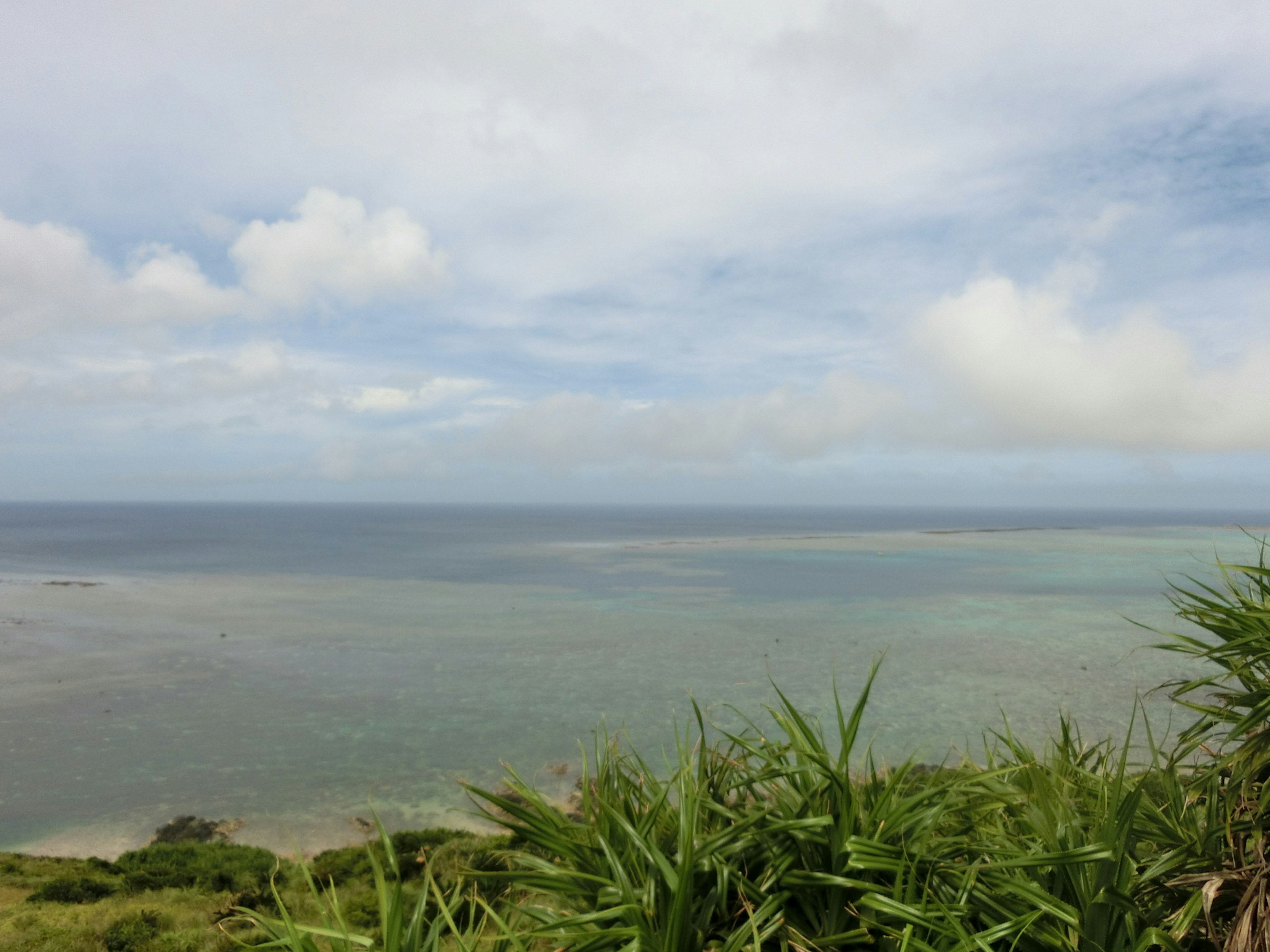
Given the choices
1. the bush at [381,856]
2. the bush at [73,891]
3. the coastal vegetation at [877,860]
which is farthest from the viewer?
the bush at [381,856]

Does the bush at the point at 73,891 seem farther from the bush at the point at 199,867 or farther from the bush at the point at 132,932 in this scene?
the bush at the point at 132,932

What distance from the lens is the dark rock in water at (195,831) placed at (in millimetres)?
14969

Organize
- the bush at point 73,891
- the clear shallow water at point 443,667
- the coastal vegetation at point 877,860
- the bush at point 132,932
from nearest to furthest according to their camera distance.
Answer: the coastal vegetation at point 877,860, the bush at point 132,932, the bush at point 73,891, the clear shallow water at point 443,667

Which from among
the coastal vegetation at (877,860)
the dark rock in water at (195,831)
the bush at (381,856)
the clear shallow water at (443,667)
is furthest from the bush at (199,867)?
the coastal vegetation at (877,860)

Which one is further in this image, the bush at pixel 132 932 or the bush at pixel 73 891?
the bush at pixel 73 891

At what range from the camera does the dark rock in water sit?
14969 mm

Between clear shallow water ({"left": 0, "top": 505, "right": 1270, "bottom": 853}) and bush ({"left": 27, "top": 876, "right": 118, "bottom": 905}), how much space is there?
328 centimetres

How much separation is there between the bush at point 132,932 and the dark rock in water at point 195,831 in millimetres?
5130

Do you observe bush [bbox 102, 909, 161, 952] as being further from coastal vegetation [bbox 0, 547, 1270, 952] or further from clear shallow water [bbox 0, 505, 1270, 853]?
coastal vegetation [bbox 0, 547, 1270, 952]

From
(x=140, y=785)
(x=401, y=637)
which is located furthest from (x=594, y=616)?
(x=140, y=785)

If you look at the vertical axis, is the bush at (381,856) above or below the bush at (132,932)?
below

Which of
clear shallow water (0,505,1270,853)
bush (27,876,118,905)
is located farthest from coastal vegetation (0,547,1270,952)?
bush (27,876,118,905)

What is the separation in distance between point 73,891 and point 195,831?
430cm

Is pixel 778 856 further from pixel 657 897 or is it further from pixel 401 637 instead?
pixel 401 637
